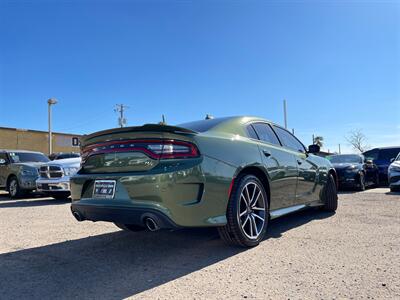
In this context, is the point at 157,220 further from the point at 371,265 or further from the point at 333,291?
the point at 371,265

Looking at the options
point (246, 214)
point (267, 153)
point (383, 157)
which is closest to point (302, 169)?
point (267, 153)

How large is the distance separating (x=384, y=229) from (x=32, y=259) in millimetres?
4362

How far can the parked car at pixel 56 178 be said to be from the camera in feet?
30.7

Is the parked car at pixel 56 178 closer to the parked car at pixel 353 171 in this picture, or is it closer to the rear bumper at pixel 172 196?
the rear bumper at pixel 172 196

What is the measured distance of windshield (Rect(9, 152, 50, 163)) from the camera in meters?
11.9

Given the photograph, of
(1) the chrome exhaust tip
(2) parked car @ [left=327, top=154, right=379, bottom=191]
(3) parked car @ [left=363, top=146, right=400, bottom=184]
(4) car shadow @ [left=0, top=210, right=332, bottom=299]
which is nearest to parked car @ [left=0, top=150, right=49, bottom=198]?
(4) car shadow @ [left=0, top=210, right=332, bottom=299]

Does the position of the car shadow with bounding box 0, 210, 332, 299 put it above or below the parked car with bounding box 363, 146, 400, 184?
below

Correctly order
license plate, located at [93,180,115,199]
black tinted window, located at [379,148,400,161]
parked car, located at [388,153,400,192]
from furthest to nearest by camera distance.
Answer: black tinted window, located at [379,148,400,161] < parked car, located at [388,153,400,192] < license plate, located at [93,180,115,199]

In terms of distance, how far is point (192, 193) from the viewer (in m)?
3.33

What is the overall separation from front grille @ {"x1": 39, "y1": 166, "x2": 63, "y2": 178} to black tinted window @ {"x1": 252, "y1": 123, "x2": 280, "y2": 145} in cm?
650

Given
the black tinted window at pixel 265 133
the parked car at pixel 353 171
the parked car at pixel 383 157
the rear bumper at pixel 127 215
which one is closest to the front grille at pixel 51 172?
the rear bumper at pixel 127 215

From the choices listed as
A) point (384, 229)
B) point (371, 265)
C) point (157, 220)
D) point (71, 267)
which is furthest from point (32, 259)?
point (384, 229)

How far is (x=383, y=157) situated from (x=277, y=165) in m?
11.6

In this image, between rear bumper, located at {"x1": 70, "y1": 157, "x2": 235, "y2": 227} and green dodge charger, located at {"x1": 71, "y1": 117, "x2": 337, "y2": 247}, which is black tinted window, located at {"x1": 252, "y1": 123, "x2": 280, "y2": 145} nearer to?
green dodge charger, located at {"x1": 71, "y1": 117, "x2": 337, "y2": 247}
